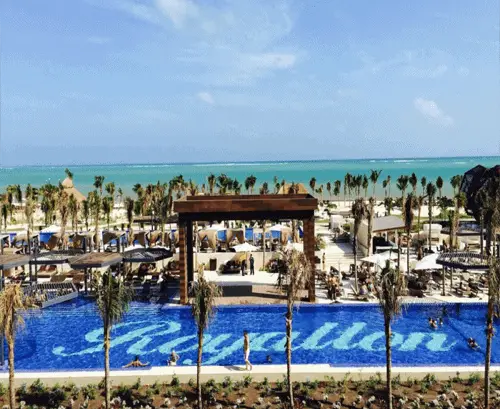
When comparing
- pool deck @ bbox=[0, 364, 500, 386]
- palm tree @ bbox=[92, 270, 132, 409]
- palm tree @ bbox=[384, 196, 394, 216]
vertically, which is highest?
palm tree @ bbox=[384, 196, 394, 216]

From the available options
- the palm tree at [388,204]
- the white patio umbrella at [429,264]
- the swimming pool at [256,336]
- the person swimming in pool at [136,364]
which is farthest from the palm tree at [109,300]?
the palm tree at [388,204]

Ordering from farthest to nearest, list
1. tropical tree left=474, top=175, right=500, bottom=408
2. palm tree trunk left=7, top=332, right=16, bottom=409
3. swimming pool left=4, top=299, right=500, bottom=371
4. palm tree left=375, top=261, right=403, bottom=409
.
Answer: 1. swimming pool left=4, top=299, right=500, bottom=371
2. tropical tree left=474, top=175, right=500, bottom=408
3. palm tree left=375, top=261, right=403, bottom=409
4. palm tree trunk left=7, top=332, right=16, bottom=409

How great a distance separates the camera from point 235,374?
52.1ft

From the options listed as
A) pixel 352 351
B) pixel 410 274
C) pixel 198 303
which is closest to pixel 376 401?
pixel 352 351

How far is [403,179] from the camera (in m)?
58.3

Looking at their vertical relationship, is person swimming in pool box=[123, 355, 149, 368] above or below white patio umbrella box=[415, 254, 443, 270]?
below

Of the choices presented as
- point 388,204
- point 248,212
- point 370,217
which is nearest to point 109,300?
point 248,212

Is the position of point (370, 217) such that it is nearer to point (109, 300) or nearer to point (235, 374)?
point (235, 374)

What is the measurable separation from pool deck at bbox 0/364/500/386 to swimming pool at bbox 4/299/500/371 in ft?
3.09

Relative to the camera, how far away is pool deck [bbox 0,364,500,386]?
1563 cm

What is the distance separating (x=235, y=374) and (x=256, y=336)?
534 cm

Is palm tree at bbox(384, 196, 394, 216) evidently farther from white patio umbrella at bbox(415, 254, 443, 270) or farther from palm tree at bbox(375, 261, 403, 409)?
palm tree at bbox(375, 261, 403, 409)

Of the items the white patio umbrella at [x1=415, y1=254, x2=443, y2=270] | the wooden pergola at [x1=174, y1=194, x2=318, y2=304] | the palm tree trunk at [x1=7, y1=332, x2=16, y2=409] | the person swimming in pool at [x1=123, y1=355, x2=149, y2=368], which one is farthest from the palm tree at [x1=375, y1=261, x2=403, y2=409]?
the white patio umbrella at [x1=415, y1=254, x2=443, y2=270]

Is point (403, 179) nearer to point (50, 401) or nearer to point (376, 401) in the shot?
point (376, 401)
